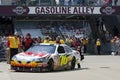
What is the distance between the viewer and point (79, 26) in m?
→ 48.9

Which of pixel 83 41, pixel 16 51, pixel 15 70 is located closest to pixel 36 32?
pixel 83 41

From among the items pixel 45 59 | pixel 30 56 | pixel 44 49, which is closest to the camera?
pixel 45 59

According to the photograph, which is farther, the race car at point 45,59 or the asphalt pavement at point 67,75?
the race car at point 45,59

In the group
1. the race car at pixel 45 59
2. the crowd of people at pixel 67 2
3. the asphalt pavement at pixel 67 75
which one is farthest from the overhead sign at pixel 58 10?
the asphalt pavement at pixel 67 75

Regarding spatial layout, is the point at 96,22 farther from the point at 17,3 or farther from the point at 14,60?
the point at 14,60

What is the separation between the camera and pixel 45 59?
2041cm

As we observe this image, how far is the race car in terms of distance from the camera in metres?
20.3

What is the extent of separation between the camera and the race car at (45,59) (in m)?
20.3

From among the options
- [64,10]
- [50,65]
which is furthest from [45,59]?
[64,10]

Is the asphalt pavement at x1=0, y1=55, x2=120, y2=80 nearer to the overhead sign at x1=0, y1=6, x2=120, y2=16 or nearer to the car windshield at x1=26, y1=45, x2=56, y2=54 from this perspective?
the car windshield at x1=26, y1=45, x2=56, y2=54

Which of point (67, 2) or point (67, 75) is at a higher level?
point (67, 2)

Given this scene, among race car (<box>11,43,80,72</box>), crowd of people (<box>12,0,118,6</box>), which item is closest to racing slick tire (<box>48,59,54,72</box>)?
race car (<box>11,43,80,72</box>)

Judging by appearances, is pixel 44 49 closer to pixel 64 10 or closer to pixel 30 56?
pixel 30 56

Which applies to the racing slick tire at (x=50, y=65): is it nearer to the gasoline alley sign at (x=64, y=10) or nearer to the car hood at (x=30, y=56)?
the car hood at (x=30, y=56)
